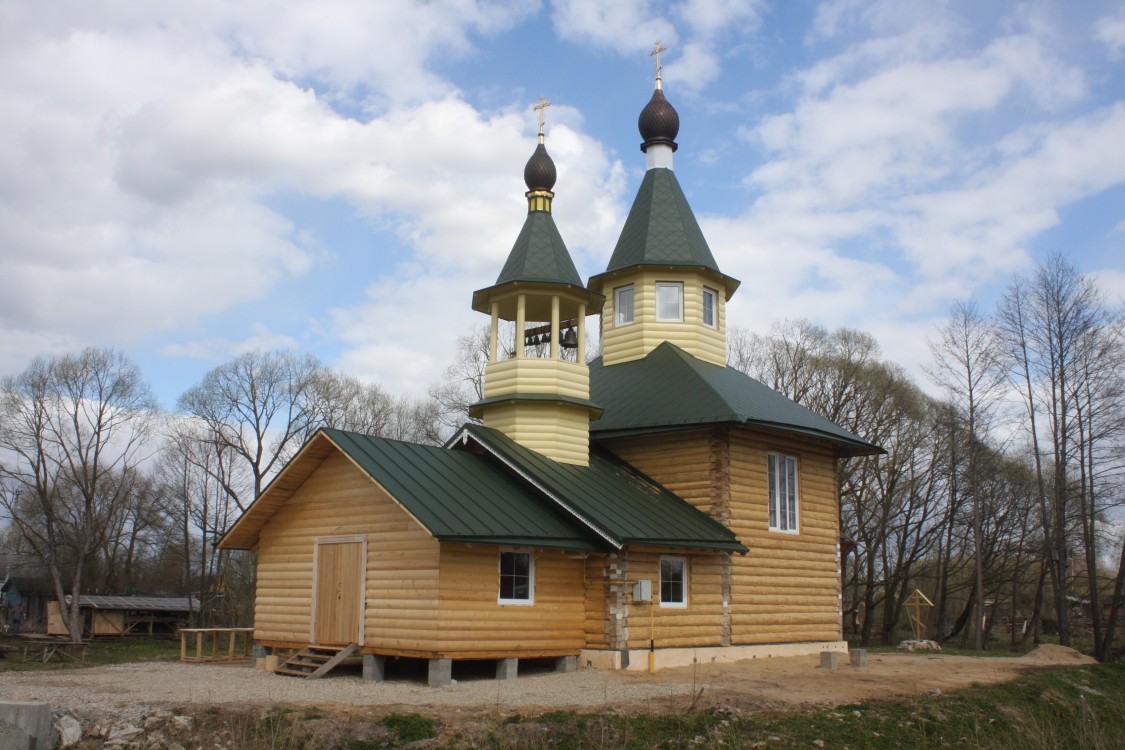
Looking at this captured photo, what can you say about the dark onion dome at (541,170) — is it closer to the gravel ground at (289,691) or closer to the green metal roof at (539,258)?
the green metal roof at (539,258)

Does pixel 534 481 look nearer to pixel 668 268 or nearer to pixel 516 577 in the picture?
pixel 516 577

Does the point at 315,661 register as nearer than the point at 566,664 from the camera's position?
Yes

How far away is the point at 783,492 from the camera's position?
64.8 feet

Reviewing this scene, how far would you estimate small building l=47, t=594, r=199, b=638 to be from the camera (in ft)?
128

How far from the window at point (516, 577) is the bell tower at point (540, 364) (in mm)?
3196

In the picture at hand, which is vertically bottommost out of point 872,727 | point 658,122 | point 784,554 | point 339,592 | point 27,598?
point 27,598

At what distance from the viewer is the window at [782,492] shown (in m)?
19.4

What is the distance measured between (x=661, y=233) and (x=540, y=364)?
6530 mm

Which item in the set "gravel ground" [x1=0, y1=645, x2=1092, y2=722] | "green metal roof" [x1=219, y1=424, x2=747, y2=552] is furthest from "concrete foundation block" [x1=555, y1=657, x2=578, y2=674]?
"green metal roof" [x1=219, y1=424, x2=747, y2=552]

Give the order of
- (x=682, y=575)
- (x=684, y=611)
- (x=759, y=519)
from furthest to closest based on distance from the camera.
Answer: (x=759, y=519) < (x=682, y=575) < (x=684, y=611)

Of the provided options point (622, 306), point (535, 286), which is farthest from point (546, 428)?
point (622, 306)

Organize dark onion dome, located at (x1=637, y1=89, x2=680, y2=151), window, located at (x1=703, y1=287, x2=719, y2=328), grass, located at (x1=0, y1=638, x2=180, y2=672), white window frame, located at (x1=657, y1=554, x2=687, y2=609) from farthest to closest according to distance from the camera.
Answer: dark onion dome, located at (x1=637, y1=89, x2=680, y2=151) < window, located at (x1=703, y1=287, x2=719, y2=328) < grass, located at (x1=0, y1=638, x2=180, y2=672) < white window frame, located at (x1=657, y1=554, x2=687, y2=609)

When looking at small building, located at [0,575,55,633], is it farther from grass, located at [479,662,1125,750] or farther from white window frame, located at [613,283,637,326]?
grass, located at [479,662,1125,750]

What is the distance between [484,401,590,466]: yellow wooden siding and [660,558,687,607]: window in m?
2.70
